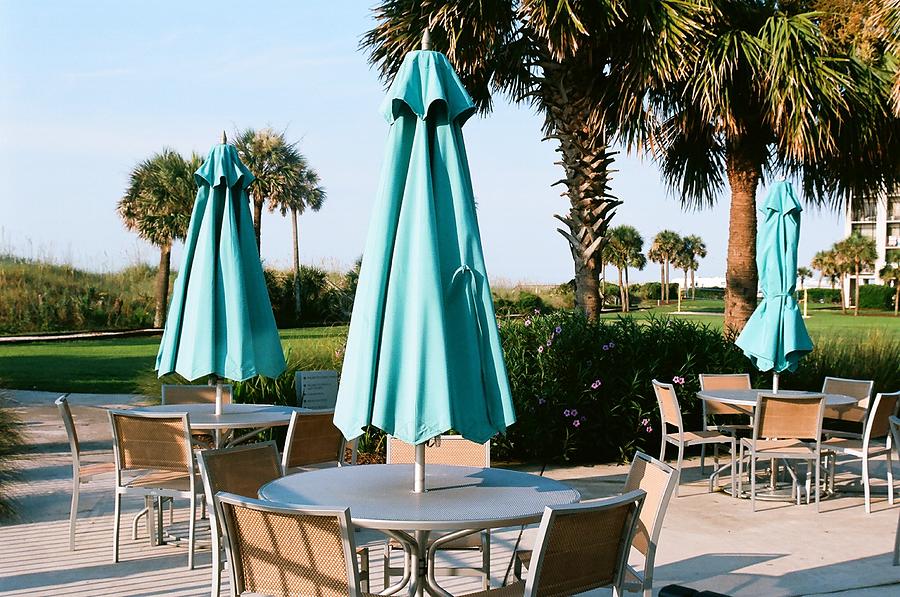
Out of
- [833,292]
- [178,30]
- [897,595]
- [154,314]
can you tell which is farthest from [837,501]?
[833,292]

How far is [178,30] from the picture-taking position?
14.6 m

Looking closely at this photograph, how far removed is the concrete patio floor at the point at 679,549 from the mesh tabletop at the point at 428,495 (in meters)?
0.90

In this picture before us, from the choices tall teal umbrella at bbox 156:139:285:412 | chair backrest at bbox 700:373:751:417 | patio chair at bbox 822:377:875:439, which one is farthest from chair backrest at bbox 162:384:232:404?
patio chair at bbox 822:377:875:439

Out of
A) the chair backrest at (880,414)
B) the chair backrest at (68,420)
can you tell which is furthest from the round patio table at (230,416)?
the chair backrest at (880,414)

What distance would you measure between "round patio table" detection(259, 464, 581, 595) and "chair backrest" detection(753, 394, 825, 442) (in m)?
3.72

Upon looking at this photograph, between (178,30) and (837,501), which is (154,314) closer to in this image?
(178,30)

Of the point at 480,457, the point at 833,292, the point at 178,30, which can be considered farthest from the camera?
the point at 833,292

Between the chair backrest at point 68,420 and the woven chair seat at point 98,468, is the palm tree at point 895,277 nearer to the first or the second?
the woven chair seat at point 98,468

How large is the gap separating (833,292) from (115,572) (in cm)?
9533

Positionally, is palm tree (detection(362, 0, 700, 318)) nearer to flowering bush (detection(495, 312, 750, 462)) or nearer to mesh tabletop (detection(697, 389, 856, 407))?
flowering bush (detection(495, 312, 750, 462))

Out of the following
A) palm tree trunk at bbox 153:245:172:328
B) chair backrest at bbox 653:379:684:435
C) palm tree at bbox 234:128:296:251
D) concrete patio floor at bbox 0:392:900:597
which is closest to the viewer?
concrete patio floor at bbox 0:392:900:597

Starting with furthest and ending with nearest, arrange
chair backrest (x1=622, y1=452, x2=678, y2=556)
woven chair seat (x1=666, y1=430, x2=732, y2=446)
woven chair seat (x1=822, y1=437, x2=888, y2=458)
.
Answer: woven chair seat (x1=666, y1=430, x2=732, y2=446) < woven chair seat (x1=822, y1=437, x2=888, y2=458) < chair backrest (x1=622, y1=452, x2=678, y2=556)

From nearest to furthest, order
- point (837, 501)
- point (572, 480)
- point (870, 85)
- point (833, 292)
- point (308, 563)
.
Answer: point (308, 563)
point (837, 501)
point (572, 480)
point (870, 85)
point (833, 292)

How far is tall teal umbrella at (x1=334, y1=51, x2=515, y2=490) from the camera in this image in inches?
130
